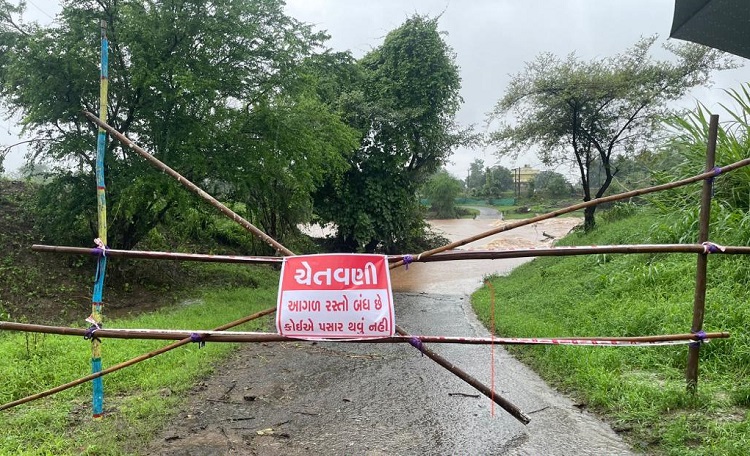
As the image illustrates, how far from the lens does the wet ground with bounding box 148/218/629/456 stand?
3.38 metres

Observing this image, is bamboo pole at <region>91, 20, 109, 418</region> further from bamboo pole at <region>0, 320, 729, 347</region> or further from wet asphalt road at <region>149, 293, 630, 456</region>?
wet asphalt road at <region>149, 293, 630, 456</region>

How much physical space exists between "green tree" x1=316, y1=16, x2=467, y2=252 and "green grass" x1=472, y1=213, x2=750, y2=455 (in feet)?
30.8

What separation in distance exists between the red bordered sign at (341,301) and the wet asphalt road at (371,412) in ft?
3.31

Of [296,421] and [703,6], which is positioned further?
[296,421]

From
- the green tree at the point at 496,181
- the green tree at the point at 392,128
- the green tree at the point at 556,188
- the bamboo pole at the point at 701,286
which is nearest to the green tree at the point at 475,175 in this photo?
the green tree at the point at 496,181

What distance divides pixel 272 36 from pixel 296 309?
8.75 metres

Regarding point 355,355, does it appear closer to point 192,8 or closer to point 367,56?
point 192,8

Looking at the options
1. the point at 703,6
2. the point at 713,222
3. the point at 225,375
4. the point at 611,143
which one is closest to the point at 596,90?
the point at 611,143

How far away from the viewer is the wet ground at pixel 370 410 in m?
3.38

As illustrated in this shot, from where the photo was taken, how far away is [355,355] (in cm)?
587

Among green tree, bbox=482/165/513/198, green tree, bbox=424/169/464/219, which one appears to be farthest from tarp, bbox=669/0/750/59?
green tree, bbox=482/165/513/198

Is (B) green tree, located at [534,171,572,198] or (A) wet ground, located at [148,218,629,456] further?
(B) green tree, located at [534,171,572,198]

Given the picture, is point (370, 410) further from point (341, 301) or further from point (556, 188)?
point (556, 188)

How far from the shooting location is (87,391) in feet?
14.2
